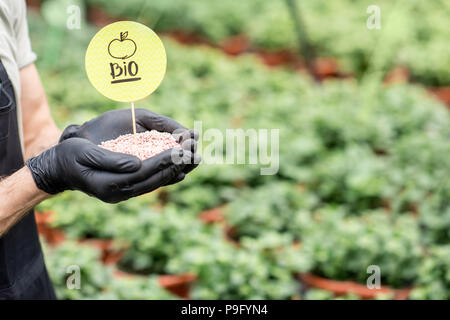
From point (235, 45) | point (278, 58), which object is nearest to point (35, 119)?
point (278, 58)

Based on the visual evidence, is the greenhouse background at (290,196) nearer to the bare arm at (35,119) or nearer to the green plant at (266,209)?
the green plant at (266,209)

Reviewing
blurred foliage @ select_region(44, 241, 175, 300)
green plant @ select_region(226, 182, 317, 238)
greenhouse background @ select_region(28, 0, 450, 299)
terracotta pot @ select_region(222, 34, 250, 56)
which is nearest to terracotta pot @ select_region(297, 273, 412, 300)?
greenhouse background @ select_region(28, 0, 450, 299)

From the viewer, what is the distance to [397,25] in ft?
11.0

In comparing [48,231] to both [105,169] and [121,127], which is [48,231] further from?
[105,169]

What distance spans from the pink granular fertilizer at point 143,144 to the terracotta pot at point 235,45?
3.75m

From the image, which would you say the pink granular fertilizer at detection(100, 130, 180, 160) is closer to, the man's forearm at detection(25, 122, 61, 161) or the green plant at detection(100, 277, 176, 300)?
the man's forearm at detection(25, 122, 61, 161)

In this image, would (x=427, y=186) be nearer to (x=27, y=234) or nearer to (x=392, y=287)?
(x=392, y=287)

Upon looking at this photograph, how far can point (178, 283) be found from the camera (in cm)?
182

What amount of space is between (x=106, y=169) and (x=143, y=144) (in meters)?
0.16

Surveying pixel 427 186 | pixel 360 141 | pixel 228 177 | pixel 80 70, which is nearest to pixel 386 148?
pixel 360 141

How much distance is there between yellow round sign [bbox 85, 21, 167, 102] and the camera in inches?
40.5

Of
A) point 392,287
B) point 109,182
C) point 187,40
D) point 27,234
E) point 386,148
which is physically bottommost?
point 392,287

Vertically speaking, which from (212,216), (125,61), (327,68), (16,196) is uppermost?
(327,68)

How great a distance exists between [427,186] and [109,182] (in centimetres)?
168
